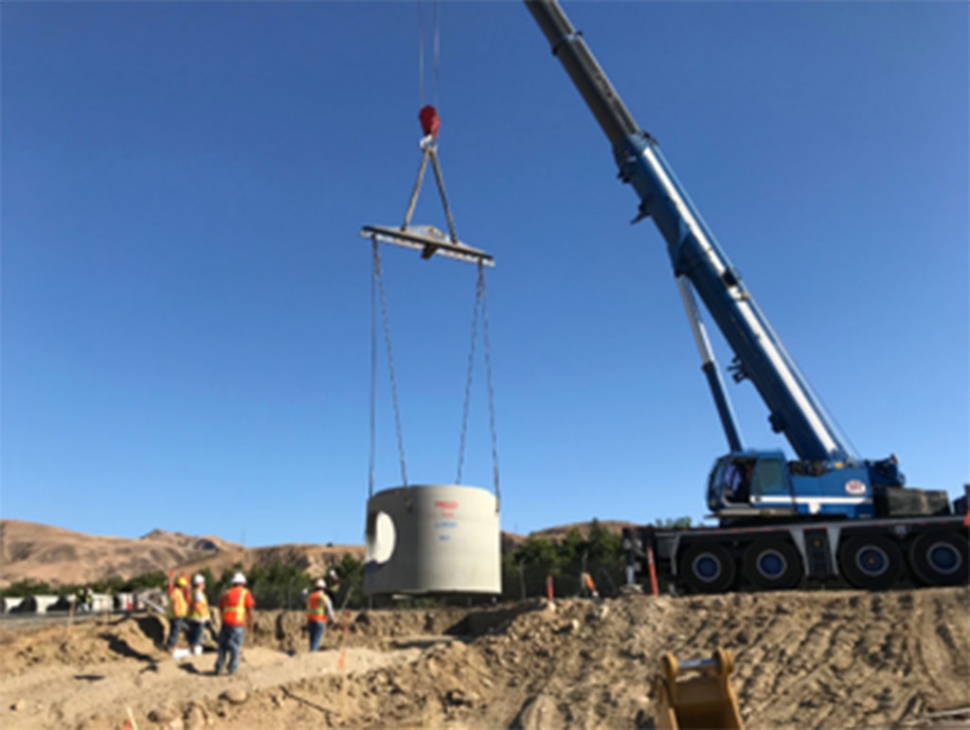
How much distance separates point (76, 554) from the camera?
89.8 metres

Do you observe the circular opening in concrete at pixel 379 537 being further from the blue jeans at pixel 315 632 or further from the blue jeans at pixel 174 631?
the blue jeans at pixel 174 631

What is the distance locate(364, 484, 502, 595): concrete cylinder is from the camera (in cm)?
970

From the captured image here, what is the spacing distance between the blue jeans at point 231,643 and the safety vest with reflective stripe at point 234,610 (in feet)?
0.29

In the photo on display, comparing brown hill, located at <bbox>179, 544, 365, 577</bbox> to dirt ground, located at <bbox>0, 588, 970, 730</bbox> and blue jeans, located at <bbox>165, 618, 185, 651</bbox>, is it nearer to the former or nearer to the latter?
blue jeans, located at <bbox>165, 618, 185, 651</bbox>

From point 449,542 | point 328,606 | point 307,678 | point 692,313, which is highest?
point 692,313

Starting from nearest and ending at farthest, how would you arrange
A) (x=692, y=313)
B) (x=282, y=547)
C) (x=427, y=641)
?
1. (x=427, y=641)
2. (x=692, y=313)
3. (x=282, y=547)

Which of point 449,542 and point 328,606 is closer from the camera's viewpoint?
point 449,542

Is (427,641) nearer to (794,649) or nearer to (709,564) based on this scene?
(709,564)

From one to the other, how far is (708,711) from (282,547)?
72.9 metres

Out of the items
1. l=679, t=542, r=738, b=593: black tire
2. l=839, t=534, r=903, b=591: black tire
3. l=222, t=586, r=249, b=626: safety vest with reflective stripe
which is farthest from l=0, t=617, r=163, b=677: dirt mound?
l=839, t=534, r=903, b=591: black tire

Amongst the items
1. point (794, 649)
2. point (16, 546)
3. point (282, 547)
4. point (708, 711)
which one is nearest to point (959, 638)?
point (794, 649)

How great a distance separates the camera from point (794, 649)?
34.8 ft

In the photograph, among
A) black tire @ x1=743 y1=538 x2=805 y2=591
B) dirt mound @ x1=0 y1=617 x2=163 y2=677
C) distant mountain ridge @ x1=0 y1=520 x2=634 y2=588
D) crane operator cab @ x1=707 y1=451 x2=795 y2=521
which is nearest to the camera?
dirt mound @ x1=0 y1=617 x2=163 y2=677

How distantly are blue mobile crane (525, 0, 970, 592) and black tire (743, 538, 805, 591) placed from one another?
0.06 ft
